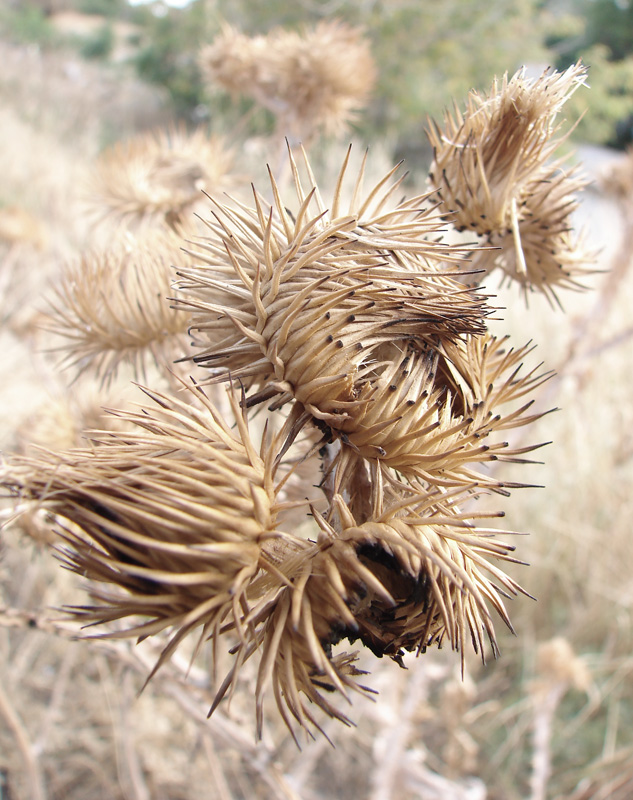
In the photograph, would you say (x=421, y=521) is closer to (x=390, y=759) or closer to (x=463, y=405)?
(x=463, y=405)

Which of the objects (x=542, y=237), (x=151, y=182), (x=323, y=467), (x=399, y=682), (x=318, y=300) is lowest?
(x=399, y=682)

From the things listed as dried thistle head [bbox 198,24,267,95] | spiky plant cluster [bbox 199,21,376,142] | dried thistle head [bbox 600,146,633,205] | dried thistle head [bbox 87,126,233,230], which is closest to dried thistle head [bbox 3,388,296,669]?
dried thistle head [bbox 87,126,233,230]

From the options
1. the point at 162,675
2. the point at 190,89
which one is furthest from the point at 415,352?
the point at 190,89

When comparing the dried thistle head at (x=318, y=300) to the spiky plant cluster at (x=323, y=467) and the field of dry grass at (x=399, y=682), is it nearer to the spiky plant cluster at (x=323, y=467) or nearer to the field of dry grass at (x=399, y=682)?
the spiky plant cluster at (x=323, y=467)

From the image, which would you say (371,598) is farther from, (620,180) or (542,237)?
(620,180)

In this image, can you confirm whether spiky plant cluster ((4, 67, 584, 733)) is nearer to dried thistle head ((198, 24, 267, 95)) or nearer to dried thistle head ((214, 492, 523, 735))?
dried thistle head ((214, 492, 523, 735))

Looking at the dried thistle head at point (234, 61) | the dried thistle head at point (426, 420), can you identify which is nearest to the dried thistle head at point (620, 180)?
the dried thistle head at point (234, 61)

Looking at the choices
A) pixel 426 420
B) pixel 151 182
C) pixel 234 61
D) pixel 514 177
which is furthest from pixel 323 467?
pixel 234 61

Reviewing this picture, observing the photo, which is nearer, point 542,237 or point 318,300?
point 318,300

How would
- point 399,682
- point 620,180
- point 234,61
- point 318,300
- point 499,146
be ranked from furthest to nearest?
point 620,180
point 399,682
point 234,61
point 499,146
point 318,300
